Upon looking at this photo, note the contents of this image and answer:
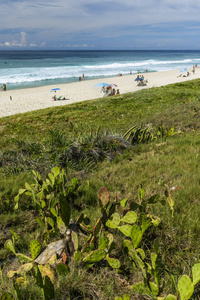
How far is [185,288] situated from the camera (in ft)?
5.03

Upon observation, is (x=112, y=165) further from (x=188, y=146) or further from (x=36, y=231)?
(x=36, y=231)

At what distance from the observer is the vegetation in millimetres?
1853

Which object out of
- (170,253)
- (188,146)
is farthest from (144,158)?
(170,253)

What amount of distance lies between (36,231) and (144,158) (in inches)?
103

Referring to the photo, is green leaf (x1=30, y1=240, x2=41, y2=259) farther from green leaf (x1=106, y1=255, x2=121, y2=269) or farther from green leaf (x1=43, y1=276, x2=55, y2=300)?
green leaf (x1=106, y1=255, x2=121, y2=269)

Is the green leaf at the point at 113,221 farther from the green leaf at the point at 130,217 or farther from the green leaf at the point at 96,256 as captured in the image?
the green leaf at the point at 96,256

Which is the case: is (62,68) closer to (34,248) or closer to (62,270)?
(34,248)

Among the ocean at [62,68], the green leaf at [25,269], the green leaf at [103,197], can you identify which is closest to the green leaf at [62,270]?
the green leaf at [25,269]

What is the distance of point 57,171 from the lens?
3154 mm

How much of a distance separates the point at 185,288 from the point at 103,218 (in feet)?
3.50

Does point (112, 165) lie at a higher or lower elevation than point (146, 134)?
lower

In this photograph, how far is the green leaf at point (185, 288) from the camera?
59.0 inches

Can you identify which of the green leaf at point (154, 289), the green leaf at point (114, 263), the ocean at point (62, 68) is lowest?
the green leaf at point (154, 289)

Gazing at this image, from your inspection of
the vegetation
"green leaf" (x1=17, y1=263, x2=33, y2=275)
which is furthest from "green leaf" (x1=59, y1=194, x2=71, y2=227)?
"green leaf" (x1=17, y1=263, x2=33, y2=275)
